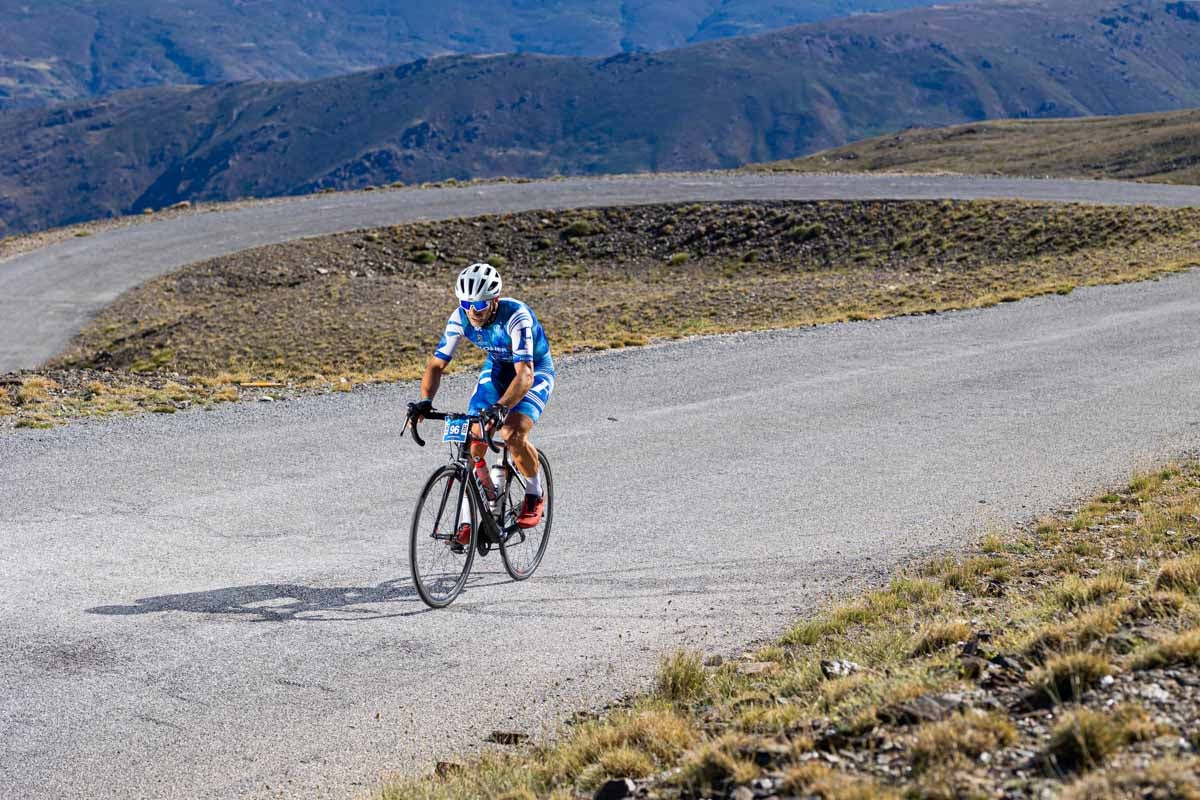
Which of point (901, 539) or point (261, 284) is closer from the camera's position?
point (901, 539)

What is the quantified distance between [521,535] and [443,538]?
0.87 metres

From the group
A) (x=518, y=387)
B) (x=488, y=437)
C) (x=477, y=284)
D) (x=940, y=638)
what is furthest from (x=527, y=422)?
(x=940, y=638)

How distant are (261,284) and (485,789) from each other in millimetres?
31482

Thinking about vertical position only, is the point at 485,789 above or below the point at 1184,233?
below

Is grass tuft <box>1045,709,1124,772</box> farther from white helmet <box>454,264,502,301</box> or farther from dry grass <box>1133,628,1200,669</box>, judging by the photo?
white helmet <box>454,264,502,301</box>

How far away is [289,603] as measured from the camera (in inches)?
316

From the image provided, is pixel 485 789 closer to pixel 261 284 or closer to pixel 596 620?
pixel 596 620

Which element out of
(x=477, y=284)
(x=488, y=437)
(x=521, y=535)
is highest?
(x=477, y=284)

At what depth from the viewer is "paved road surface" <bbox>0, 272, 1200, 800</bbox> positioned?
628cm

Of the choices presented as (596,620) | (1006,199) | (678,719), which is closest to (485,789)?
(678,719)

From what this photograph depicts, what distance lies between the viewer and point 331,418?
47.2ft

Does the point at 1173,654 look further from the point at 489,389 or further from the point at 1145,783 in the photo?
the point at 489,389

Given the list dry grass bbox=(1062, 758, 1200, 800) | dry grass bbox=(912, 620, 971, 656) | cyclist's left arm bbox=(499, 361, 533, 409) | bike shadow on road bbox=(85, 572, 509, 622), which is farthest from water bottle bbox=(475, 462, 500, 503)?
dry grass bbox=(1062, 758, 1200, 800)

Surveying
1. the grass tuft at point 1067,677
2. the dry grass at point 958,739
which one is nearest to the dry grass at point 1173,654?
the grass tuft at point 1067,677
